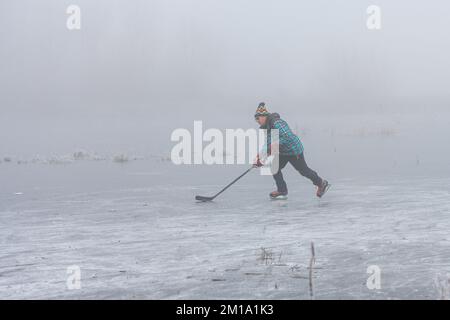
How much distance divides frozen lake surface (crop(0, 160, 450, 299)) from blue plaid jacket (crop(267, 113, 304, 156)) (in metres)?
0.79

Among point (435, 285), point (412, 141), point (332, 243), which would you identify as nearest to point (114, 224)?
point (332, 243)

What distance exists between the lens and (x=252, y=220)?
8.45 m

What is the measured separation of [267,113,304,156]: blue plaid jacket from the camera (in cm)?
1064

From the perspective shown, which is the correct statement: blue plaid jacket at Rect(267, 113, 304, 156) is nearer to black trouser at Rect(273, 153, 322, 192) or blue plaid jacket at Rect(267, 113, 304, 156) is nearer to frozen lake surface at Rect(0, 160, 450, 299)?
black trouser at Rect(273, 153, 322, 192)

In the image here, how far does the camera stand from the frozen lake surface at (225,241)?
5086 millimetres

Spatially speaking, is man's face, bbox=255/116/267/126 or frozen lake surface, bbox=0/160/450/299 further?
man's face, bbox=255/116/267/126

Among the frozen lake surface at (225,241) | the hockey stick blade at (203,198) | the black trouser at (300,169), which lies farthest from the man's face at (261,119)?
the hockey stick blade at (203,198)

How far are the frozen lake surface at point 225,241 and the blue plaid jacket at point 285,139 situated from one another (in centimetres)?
79

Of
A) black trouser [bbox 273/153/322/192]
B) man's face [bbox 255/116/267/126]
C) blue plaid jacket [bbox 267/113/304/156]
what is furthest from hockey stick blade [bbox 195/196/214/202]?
man's face [bbox 255/116/267/126]

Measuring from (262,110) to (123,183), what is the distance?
4.51 m

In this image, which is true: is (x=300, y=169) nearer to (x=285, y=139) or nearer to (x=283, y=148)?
(x=283, y=148)

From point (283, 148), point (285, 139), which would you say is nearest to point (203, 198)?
point (283, 148)

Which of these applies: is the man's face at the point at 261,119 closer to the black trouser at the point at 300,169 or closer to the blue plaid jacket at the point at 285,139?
the blue plaid jacket at the point at 285,139

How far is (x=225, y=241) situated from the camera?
6.98m
